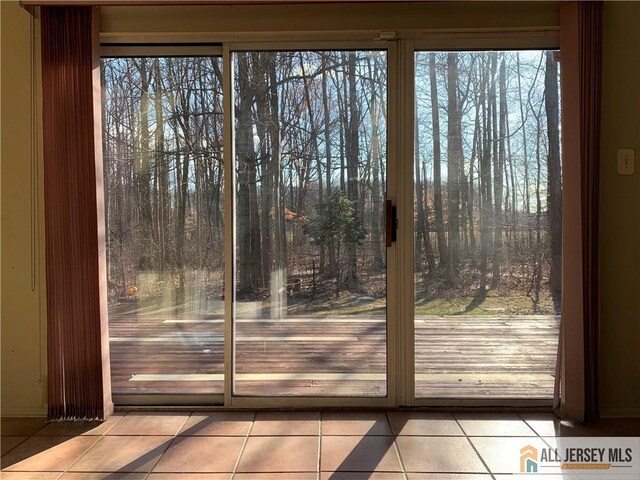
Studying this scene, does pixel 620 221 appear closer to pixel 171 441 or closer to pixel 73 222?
pixel 171 441

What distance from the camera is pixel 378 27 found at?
2.67 meters

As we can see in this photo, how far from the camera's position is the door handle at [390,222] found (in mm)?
2719

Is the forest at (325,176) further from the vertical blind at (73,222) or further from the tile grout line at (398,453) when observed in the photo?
the tile grout line at (398,453)

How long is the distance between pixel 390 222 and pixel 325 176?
480 mm

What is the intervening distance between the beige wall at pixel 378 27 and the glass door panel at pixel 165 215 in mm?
324

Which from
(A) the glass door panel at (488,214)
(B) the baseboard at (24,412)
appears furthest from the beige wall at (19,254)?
(A) the glass door panel at (488,214)

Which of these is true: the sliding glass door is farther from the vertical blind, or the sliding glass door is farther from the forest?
the vertical blind

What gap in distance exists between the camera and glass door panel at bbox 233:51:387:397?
2762mm

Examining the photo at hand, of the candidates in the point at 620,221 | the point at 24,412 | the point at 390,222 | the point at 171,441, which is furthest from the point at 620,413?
the point at 24,412

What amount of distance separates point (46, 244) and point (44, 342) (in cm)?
59

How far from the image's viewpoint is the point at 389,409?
2.73 meters

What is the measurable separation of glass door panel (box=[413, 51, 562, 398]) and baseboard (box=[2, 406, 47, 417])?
2234 millimetres

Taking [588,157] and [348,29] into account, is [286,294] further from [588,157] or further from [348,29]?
[588,157]

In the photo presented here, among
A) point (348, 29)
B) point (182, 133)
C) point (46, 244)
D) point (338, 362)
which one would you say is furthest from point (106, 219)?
point (348, 29)
